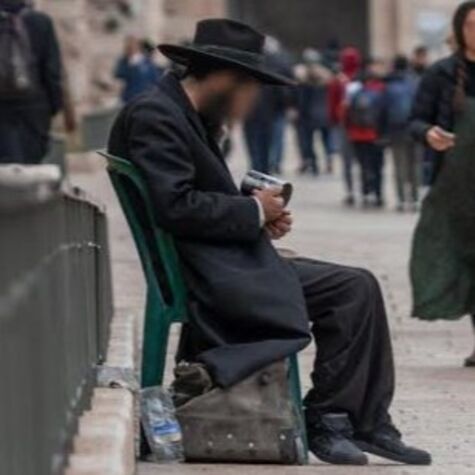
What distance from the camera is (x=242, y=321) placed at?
345 inches

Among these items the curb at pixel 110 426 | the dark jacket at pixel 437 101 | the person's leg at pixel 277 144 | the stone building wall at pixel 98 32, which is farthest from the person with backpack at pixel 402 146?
the curb at pixel 110 426

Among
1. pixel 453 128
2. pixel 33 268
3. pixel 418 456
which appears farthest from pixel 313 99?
pixel 33 268

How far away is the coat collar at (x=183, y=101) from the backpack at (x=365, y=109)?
17.9 m

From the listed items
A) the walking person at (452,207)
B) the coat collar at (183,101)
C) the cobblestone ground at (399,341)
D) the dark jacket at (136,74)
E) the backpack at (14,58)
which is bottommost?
the dark jacket at (136,74)

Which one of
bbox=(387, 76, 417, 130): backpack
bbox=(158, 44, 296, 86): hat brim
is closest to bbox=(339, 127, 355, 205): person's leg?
bbox=(387, 76, 417, 130): backpack

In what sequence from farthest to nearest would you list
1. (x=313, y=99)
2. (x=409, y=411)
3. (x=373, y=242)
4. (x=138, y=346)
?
(x=313, y=99), (x=373, y=242), (x=138, y=346), (x=409, y=411)

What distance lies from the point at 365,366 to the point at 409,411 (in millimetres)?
1994

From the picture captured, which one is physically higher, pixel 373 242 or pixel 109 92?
pixel 373 242

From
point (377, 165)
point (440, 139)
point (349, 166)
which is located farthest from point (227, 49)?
point (349, 166)

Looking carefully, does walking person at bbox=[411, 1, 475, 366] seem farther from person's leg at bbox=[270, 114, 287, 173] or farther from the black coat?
person's leg at bbox=[270, 114, 287, 173]

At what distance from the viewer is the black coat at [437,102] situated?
1259 cm

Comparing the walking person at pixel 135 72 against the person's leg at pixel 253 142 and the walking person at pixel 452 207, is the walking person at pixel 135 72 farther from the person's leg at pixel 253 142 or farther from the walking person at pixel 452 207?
the walking person at pixel 452 207

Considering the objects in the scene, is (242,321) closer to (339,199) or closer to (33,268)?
(33,268)

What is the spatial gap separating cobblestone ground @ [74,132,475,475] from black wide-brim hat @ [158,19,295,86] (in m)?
1.36
